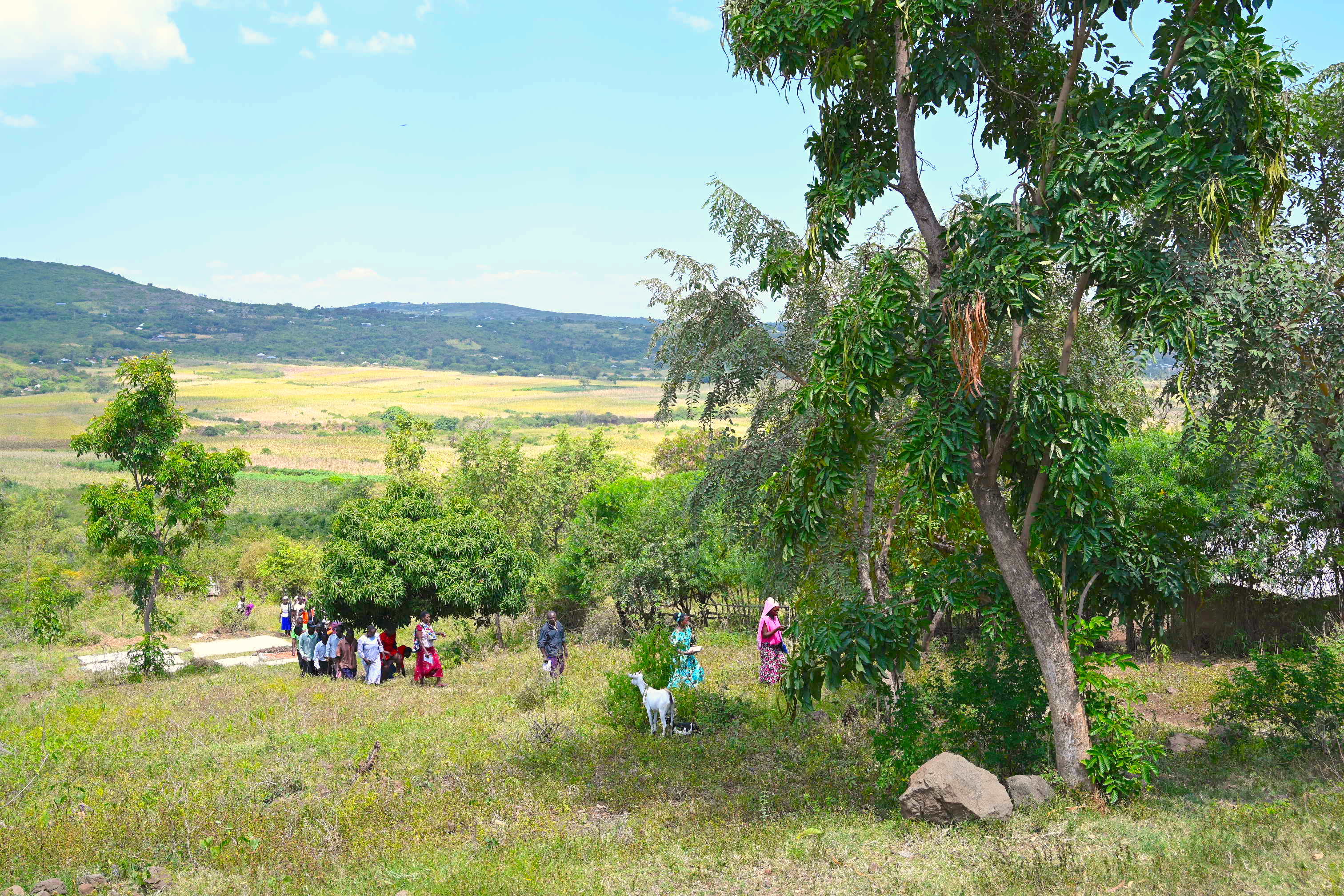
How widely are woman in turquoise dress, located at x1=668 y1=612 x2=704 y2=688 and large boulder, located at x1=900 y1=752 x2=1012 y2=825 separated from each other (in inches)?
184

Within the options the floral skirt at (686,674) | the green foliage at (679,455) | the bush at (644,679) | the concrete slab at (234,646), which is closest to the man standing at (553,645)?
the floral skirt at (686,674)

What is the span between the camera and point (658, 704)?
1223 centimetres

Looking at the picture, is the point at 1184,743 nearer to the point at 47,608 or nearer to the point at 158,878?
the point at 158,878

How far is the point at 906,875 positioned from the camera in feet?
23.0

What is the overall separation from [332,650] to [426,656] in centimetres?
281

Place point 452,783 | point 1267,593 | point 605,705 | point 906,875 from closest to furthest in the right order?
point 906,875, point 452,783, point 605,705, point 1267,593

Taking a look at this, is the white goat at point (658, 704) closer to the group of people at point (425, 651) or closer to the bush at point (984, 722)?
the group of people at point (425, 651)

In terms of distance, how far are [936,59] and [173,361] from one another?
19.7 meters

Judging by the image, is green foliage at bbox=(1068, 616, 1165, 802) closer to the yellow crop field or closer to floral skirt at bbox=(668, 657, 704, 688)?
floral skirt at bbox=(668, 657, 704, 688)

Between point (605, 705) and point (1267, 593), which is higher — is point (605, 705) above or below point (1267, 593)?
below

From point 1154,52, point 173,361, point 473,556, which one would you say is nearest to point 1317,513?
point 1154,52

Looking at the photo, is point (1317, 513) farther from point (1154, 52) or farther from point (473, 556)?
point (473, 556)

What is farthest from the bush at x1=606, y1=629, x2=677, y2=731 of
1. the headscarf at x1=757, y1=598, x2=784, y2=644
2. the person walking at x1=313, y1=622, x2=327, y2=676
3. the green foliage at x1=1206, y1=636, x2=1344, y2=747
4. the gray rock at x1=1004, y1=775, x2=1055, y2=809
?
the person walking at x1=313, y1=622, x2=327, y2=676

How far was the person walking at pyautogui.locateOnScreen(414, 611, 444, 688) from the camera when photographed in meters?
17.5
